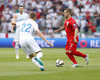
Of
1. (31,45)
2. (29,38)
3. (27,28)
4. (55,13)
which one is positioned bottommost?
(55,13)

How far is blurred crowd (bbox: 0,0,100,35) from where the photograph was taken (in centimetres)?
2645

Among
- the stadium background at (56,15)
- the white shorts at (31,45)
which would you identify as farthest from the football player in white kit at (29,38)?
the stadium background at (56,15)

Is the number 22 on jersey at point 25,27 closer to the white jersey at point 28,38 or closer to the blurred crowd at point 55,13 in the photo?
the white jersey at point 28,38

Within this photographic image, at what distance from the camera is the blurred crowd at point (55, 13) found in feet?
86.8

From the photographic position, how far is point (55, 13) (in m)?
27.6

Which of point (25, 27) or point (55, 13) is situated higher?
point (25, 27)

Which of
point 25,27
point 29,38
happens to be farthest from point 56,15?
point 29,38

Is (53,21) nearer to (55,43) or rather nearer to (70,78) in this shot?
(55,43)

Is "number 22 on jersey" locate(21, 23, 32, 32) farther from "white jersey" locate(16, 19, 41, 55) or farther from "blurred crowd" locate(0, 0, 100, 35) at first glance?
"blurred crowd" locate(0, 0, 100, 35)

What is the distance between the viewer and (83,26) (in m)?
26.3

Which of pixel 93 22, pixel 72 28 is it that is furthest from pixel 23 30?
pixel 93 22

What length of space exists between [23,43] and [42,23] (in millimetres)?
16926

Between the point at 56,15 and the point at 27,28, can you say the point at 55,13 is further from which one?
the point at 27,28

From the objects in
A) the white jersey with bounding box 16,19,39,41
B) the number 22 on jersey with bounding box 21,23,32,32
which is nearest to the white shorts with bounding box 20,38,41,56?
the white jersey with bounding box 16,19,39,41
